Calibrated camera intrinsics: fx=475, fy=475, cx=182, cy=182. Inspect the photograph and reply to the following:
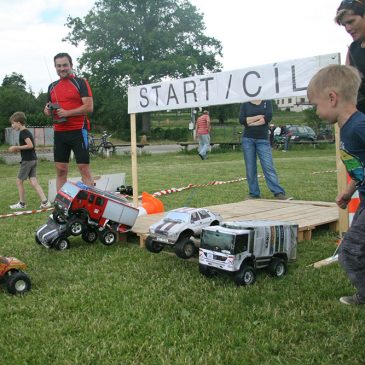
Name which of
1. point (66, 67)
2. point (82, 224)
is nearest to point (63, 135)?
point (66, 67)

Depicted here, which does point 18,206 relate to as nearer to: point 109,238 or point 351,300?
point 109,238

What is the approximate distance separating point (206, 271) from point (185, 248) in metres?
0.37

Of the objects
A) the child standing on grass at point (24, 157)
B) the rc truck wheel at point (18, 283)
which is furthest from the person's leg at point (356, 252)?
the child standing on grass at point (24, 157)

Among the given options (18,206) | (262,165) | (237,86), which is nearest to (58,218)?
(237,86)

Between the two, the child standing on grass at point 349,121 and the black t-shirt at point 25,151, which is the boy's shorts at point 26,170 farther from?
the child standing on grass at point 349,121

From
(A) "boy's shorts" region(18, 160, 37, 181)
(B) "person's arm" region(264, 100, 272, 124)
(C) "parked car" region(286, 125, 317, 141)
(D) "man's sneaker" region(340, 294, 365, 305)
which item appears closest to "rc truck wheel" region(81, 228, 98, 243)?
(D) "man's sneaker" region(340, 294, 365, 305)

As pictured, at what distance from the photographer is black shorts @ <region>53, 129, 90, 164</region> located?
5910 millimetres

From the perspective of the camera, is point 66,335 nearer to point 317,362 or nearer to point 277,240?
point 317,362

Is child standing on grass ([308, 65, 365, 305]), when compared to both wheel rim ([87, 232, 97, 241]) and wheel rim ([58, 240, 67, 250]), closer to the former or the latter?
wheel rim ([87, 232, 97, 241])

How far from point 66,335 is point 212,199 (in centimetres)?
571

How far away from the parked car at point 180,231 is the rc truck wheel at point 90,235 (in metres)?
0.95

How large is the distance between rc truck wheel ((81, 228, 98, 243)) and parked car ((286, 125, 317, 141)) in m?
26.4

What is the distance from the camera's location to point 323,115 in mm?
2906

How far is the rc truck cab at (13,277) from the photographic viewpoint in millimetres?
3574
